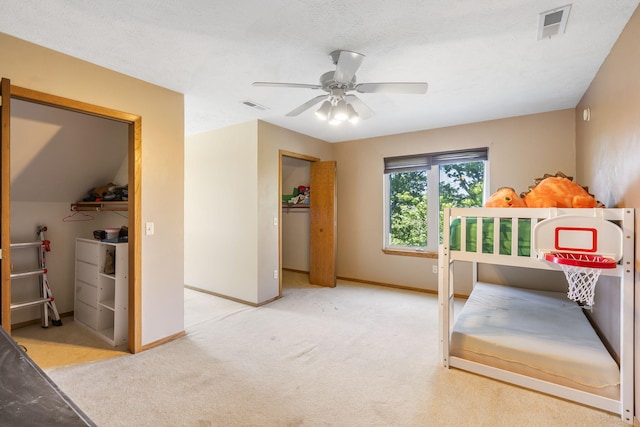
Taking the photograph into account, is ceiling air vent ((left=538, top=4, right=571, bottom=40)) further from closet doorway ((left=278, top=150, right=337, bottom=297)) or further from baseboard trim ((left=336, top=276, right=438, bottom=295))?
baseboard trim ((left=336, top=276, right=438, bottom=295))

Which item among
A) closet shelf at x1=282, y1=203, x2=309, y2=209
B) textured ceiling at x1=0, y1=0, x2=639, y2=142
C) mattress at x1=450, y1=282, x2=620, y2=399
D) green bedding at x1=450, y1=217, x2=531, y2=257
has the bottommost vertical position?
mattress at x1=450, y1=282, x2=620, y2=399

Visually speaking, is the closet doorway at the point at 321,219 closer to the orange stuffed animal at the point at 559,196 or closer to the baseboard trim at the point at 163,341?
the baseboard trim at the point at 163,341

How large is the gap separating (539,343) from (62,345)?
395 centimetres

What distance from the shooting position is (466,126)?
409cm

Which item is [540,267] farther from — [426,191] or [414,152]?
[414,152]

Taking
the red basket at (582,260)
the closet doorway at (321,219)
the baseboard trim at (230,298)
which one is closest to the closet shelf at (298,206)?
the closet doorway at (321,219)

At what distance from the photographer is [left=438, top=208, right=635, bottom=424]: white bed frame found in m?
1.74

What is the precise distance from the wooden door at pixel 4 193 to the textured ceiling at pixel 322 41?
0.45 m

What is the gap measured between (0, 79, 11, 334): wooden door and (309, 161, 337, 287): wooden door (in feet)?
11.5

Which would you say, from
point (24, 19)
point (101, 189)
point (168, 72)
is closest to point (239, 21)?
point (168, 72)

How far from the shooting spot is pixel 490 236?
7.34ft

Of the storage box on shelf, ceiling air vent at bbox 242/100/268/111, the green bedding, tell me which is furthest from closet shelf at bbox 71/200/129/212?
the green bedding

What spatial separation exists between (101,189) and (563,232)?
4.38 m

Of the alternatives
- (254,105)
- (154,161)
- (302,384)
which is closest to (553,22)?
(254,105)
